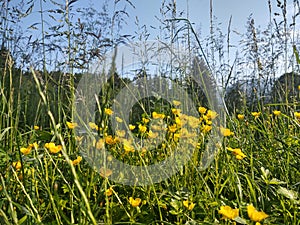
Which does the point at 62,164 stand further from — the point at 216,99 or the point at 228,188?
the point at 216,99

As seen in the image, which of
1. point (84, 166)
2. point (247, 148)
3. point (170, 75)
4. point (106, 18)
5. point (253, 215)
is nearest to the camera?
point (253, 215)

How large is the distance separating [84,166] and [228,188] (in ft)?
1.82

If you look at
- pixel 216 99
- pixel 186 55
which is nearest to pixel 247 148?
pixel 216 99

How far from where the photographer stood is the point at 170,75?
8.03 ft

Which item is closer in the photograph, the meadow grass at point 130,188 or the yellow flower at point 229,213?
the yellow flower at point 229,213

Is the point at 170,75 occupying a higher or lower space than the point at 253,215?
higher

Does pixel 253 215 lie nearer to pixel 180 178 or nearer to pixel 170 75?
pixel 180 178

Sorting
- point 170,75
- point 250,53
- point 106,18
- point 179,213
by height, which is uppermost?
point 106,18

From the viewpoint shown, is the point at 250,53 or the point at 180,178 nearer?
the point at 180,178

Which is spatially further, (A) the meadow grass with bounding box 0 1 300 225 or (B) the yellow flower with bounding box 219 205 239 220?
(A) the meadow grass with bounding box 0 1 300 225

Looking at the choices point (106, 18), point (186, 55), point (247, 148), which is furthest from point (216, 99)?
point (106, 18)

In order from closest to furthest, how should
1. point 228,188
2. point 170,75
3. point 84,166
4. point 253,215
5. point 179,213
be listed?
point 253,215, point 179,213, point 228,188, point 84,166, point 170,75

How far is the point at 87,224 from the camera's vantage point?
2.69ft

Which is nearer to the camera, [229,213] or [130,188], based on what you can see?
[229,213]
